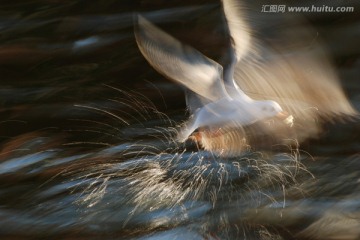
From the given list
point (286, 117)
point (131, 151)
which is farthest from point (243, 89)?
point (131, 151)

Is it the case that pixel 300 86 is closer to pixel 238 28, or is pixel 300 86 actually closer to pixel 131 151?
pixel 238 28

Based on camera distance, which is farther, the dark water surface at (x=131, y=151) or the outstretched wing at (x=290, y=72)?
the outstretched wing at (x=290, y=72)

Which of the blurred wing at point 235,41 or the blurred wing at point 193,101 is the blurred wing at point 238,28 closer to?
the blurred wing at point 235,41

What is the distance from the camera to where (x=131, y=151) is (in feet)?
4.41

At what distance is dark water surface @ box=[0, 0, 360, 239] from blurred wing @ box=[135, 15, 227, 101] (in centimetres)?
4

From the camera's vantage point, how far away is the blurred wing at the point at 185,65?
1.34m

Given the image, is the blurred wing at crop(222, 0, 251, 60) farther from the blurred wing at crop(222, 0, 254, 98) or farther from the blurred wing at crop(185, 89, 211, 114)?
the blurred wing at crop(185, 89, 211, 114)

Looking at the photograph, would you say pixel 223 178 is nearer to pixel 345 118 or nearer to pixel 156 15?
pixel 345 118

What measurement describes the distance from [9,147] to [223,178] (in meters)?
0.43

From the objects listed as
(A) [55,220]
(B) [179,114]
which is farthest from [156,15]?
(A) [55,220]

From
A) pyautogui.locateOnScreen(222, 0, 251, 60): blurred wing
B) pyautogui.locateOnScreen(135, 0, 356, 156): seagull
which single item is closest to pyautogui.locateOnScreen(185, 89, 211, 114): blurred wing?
pyautogui.locateOnScreen(135, 0, 356, 156): seagull

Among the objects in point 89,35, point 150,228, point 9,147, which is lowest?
point 150,228

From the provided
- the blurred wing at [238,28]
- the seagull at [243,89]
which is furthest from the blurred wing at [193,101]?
the blurred wing at [238,28]

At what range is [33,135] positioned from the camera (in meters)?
1.41
